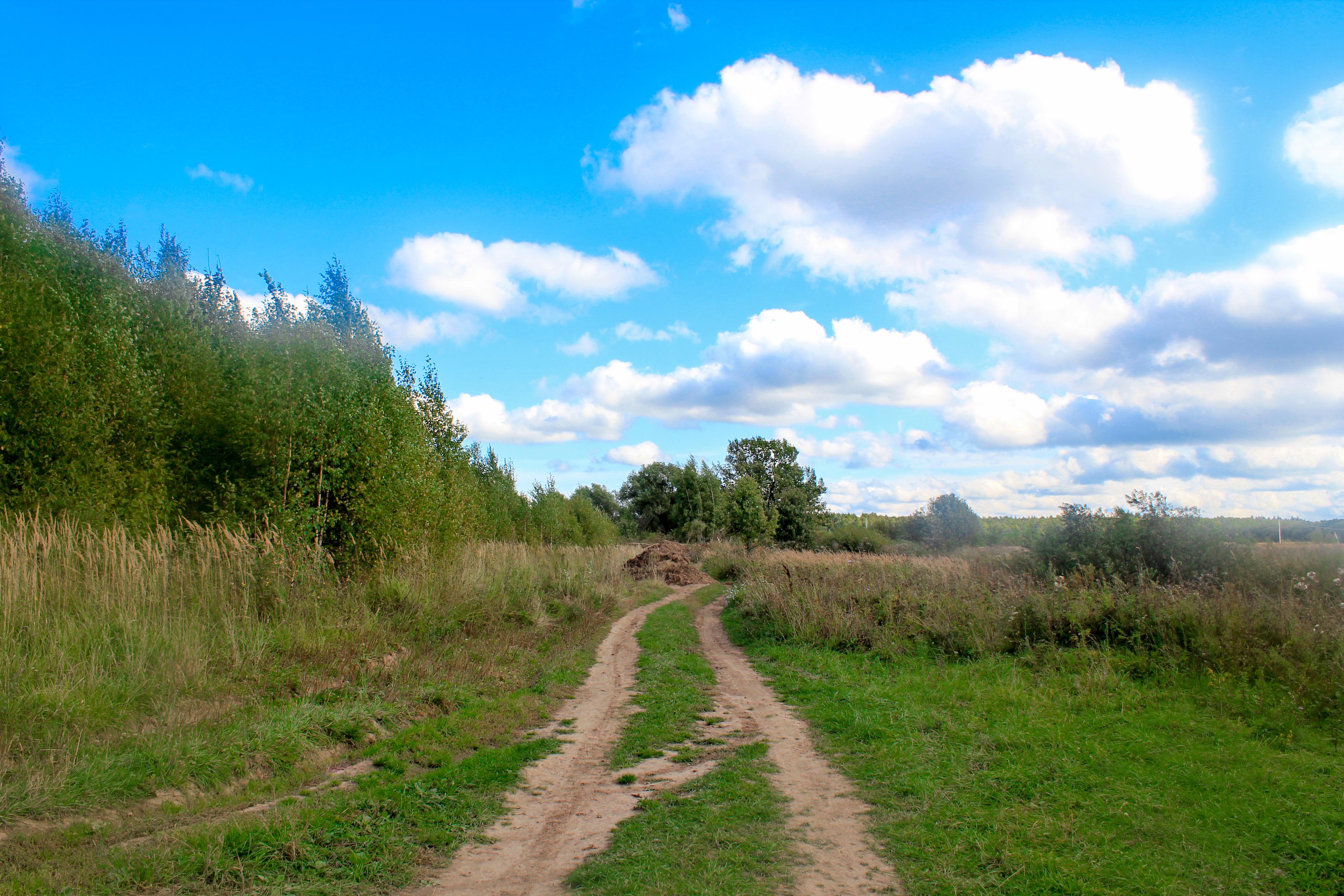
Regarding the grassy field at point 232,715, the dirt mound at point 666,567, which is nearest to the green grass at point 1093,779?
the grassy field at point 232,715

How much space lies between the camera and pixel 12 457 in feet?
34.2

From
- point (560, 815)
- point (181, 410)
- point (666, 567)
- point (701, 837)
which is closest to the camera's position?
point (701, 837)

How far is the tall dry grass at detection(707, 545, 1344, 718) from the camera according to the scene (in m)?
8.41

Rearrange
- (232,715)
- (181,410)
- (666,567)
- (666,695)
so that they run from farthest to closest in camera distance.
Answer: (666,567) < (181,410) < (666,695) < (232,715)

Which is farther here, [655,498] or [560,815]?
[655,498]

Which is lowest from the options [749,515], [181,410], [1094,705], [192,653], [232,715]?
[1094,705]

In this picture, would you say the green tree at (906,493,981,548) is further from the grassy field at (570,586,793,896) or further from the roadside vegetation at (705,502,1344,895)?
the grassy field at (570,586,793,896)

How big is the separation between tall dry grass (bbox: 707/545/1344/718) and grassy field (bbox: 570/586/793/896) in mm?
6342

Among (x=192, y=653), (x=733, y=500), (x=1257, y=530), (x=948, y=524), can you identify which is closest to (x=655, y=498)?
Result: (x=733, y=500)

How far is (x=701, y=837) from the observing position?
4672 millimetres

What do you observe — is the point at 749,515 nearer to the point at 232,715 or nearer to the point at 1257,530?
the point at 1257,530

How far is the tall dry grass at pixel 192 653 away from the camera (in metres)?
5.38

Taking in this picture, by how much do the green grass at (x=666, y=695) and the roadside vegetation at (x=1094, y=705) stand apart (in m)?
1.37

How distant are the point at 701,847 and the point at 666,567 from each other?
2867 centimetres
